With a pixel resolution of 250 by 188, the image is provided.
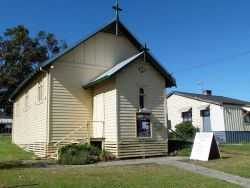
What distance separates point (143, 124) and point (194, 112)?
594 inches

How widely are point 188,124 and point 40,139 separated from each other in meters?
15.1

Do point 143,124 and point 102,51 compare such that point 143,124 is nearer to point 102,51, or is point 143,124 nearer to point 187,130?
point 102,51

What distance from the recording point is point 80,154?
52.2 feet

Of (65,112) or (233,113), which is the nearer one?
(65,112)

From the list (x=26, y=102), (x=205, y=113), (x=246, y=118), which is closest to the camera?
(x=26, y=102)

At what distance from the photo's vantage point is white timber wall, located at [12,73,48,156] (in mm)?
19422

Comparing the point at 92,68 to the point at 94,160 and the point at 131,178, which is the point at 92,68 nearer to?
the point at 94,160

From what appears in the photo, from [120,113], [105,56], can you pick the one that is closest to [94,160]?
[120,113]

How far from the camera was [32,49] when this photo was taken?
145ft

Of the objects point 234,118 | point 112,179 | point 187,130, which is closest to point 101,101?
point 112,179

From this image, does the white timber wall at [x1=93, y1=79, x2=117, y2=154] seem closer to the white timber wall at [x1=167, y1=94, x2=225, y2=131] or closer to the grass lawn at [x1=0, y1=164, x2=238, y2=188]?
the grass lawn at [x1=0, y1=164, x2=238, y2=188]

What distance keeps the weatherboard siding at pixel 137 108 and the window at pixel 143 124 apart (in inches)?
9.0

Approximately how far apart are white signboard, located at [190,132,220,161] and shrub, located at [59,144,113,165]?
14.0ft

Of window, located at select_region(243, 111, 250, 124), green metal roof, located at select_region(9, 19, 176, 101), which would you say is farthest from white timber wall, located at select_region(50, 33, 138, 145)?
window, located at select_region(243, 111, 250, 124)
